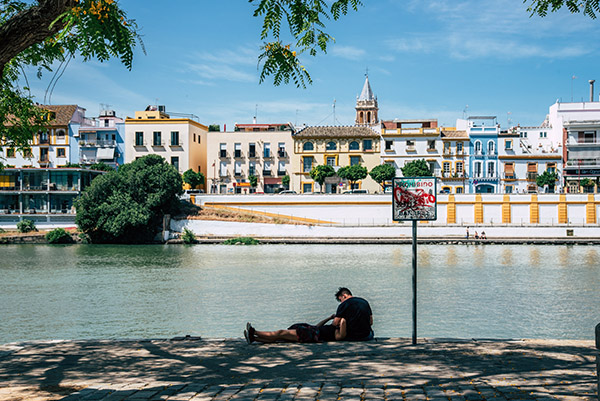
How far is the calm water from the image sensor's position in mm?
14531

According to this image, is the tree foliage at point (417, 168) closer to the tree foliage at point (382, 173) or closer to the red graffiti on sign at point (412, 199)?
the tree foliage at point (382, 173)

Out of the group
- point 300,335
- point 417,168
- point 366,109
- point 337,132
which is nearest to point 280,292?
point 300,335

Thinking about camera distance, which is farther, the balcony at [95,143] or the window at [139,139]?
the window at [139,139]

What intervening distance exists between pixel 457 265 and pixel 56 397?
26867 mm

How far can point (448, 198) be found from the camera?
49469mm

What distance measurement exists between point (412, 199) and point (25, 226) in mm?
46835

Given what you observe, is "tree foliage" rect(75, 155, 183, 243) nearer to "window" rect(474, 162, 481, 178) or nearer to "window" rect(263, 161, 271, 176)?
"window" rect(263, 161, 271, 176)

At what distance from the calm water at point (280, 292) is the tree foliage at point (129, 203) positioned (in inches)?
259

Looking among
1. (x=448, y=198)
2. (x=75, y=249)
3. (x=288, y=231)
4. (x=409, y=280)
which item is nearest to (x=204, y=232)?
(x=288, y=231)

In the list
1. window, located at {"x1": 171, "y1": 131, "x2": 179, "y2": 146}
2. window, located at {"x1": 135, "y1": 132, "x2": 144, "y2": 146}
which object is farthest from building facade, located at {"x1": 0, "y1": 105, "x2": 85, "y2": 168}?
window, located at {"x1": 171, "y1": 131, "x2": 179, "y2": 146}

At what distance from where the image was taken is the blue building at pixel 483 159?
188ft

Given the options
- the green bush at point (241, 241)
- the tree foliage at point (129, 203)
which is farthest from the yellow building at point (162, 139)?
the green bush at point (241, 241)

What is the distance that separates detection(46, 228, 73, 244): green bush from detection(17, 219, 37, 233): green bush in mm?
3708

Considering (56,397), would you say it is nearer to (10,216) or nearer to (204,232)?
(204,232)
